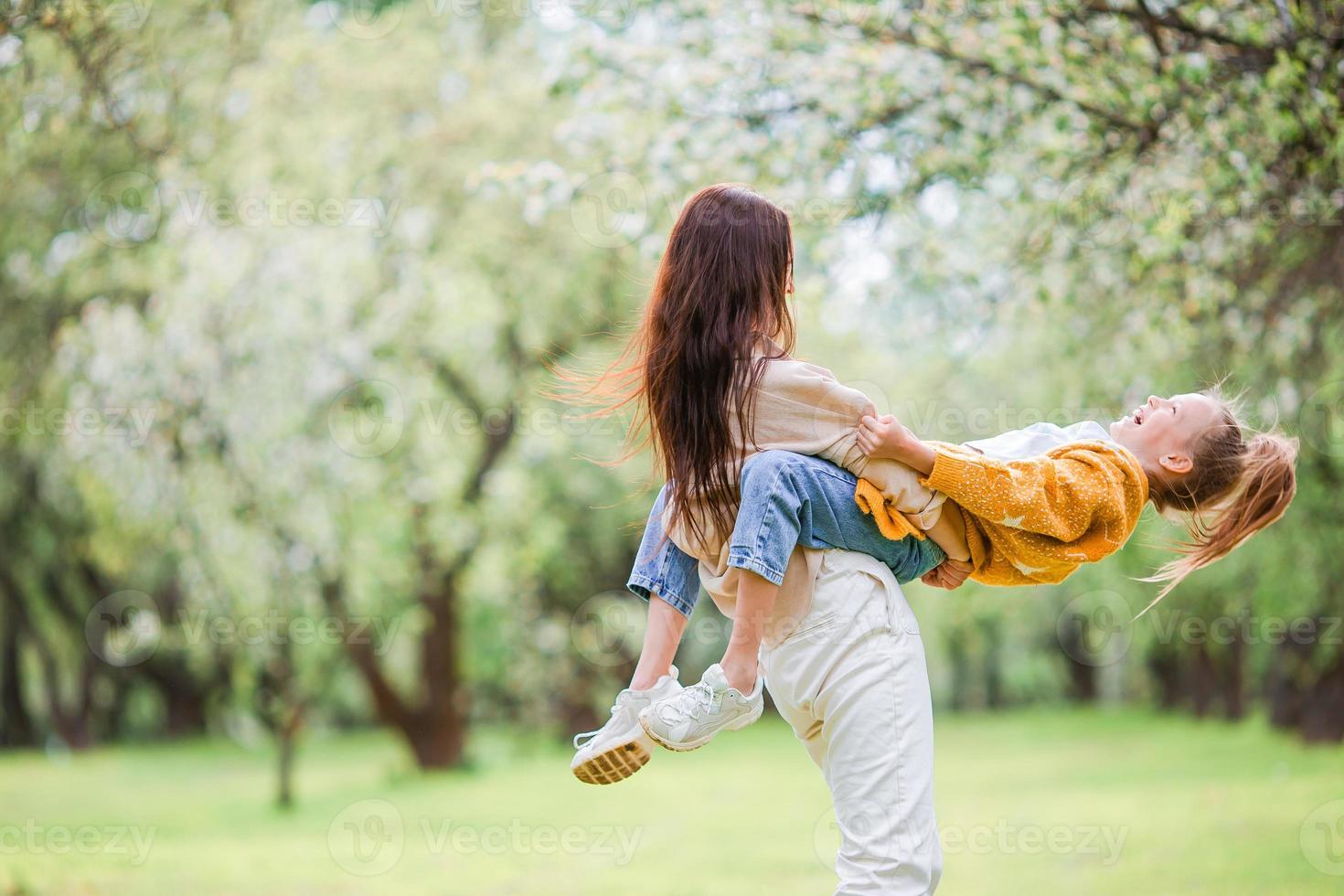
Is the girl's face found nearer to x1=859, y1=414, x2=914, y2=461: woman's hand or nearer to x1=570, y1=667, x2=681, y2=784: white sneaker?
x1=859, y1=414, x2=914, y2=461: woman's hand

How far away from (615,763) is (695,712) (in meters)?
0.19

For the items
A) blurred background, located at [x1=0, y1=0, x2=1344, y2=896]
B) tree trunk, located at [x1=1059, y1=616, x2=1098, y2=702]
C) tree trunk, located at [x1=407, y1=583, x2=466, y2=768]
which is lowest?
tree trunk, located at [x1=1059, y1=616, x2=1098, y2=702]

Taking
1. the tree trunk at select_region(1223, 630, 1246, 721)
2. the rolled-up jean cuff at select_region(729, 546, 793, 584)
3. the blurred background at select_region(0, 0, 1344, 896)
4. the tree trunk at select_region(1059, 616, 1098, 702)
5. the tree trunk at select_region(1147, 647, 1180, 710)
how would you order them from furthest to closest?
the tree trunk at select_region(1059, 616, 1098, 702) → the tree trunk at select_region(1147, 647, 1180, 710) → the tree trunk at select_region(1223, 630, 1246, 721) → the blurred background at select_region(0, 0, 1344, 896) → the rolled-up jean cuff at select_region(729, 546, 793, 584)

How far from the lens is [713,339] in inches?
86.4

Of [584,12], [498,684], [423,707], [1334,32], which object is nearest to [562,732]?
[498,684]

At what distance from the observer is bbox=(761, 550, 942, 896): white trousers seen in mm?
2062

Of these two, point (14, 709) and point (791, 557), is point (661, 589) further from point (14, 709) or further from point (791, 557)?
point (14, 709)

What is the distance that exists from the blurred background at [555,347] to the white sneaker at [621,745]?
48 cm

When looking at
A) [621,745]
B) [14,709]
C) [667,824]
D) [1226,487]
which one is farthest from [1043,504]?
[14,709]

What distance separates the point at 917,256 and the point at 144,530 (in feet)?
18.9

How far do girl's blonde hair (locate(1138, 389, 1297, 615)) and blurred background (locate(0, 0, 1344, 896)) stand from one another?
176 millimetres

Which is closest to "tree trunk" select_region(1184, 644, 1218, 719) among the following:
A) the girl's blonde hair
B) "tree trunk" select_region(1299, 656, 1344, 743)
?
"tree trunk" select_region(1299, 656, 1344, 743)

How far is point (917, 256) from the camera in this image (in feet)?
17.8

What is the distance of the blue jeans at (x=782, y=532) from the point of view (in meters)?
2.06
